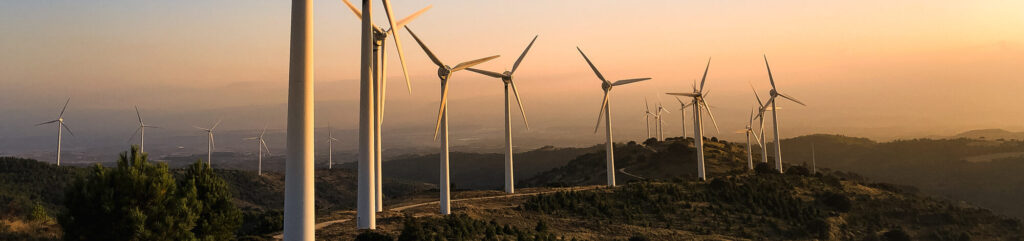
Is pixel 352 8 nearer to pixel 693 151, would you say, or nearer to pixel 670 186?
pixel 670 186

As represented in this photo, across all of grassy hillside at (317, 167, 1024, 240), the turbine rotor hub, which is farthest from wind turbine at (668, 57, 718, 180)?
the turbine rotor hub

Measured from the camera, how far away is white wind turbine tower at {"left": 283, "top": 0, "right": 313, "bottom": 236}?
2334 cm

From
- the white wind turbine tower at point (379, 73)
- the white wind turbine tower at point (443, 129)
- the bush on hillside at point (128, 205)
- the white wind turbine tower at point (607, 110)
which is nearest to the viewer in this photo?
the bush on hillside at point (128, 205)

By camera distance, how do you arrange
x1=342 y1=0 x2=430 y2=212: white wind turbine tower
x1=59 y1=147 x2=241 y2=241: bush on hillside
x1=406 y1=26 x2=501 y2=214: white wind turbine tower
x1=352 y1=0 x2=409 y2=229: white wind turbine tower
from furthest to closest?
x1=406 y1=26 x2=501 y2=214: white wind turbine tower → x1=342 y1=0 x2=430 y2=212: white wind turbine tower → x1=352 y1=0 x2=409 y2=229: white wind turbine tower → x1=59 y1=147 x2=241 y2=241: bush on hillside

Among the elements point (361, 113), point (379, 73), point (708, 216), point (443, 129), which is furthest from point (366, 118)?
point (708, 216)

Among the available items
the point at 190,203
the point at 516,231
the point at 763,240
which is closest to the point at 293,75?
the point at 190,203

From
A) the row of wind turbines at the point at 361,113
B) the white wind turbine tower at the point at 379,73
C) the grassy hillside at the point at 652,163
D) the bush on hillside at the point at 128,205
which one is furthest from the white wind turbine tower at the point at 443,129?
the grassy hillside at the point at 652,163

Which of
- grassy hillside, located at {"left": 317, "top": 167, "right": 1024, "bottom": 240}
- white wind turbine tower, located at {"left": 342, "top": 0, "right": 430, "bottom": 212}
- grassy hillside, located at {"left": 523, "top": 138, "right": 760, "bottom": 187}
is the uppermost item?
white wind turbine tower, located at {"left": 342, "top": 0, "right": 430, "bottom": 212}

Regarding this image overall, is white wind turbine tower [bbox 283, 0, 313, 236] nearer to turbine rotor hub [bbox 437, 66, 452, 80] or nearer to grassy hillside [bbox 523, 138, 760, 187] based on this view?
turbine rotor hub [bbox 437, 66, 452, 80]

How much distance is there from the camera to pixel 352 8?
3994 cm

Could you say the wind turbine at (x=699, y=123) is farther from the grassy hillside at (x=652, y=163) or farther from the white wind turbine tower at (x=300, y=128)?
the white wind turbine tower at (x=300, y=128)

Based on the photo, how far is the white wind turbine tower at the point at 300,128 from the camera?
23.3m

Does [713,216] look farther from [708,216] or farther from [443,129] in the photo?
[443,129]

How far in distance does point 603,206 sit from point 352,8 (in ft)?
120
